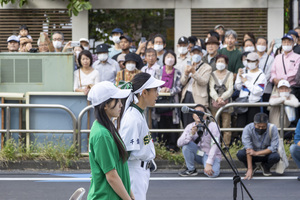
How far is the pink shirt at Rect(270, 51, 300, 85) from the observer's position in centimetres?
1200

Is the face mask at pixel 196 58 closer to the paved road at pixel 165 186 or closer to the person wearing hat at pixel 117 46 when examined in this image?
the person wearing hat at pixel 117 46

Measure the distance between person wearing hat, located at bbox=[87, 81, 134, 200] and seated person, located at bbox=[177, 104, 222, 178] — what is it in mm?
5715

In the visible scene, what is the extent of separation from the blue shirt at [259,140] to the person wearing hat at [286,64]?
1.73m

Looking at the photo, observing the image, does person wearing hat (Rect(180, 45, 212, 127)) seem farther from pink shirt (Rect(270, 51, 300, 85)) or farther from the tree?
the tree

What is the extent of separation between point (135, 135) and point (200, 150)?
5.26 meters

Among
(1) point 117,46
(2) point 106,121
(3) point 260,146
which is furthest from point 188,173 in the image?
(2) point 106,121

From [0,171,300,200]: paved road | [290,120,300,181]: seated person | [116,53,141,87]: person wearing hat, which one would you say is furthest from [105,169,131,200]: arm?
[116,53,141,87]: person wearing hat

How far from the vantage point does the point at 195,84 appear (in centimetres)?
1190

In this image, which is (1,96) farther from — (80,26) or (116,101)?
(116,101)

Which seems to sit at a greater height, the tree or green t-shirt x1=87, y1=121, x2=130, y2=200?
the tree

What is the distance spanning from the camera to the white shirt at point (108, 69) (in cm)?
1223

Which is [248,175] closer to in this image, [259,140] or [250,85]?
[259,140]

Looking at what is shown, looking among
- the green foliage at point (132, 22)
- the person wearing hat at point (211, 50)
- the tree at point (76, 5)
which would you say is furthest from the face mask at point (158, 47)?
the green foliage at point (132, 22)

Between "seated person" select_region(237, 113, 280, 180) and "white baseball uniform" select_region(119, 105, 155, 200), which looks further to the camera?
"seated person" select_region(237, 113, 280, 180)
